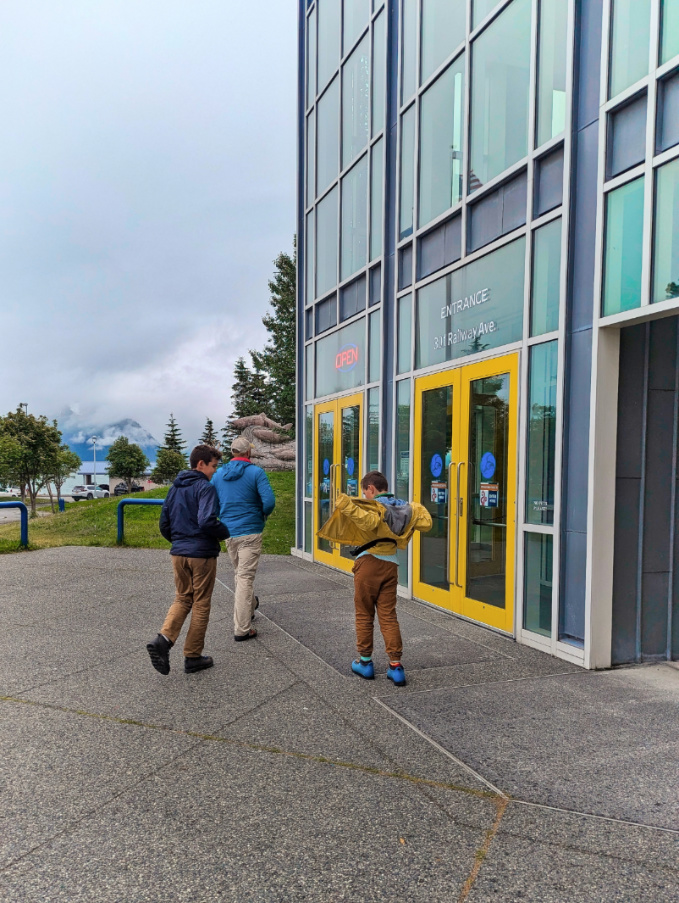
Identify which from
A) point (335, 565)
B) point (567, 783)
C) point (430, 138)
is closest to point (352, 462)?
point (335, 565)

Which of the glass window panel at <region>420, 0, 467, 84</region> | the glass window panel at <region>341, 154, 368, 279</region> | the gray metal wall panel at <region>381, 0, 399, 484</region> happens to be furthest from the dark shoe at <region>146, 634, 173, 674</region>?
the glass window panel at <region>420, 0, 467, 84</region>

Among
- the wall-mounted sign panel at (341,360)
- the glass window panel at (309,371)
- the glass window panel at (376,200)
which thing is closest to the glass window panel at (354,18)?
the glass window panel at (376,200)

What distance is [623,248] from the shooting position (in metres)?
5.25

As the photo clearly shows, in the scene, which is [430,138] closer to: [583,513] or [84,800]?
[583,513]

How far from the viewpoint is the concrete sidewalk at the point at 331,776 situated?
268 centimetres

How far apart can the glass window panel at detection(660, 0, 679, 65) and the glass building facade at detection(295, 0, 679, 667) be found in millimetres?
15

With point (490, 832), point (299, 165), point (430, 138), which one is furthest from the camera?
point (299, 165)

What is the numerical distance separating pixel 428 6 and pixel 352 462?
6.03 metres

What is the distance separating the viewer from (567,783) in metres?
3.44

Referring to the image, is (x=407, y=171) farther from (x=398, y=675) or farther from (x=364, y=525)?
(x=398, y=675)

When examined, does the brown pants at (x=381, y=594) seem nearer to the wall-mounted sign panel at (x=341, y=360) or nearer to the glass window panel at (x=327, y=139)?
the wall-mounted sign panel at (x=341, y=360)

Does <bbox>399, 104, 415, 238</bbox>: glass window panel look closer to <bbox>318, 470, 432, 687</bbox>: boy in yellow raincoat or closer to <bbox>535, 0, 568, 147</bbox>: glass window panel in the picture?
<bbox>535, 0, 568, 147</bbox>: glass window panel

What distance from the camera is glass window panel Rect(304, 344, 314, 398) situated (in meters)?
12.4

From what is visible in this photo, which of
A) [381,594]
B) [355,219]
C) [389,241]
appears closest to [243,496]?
[381,594]
